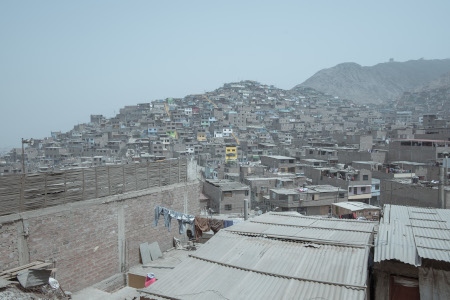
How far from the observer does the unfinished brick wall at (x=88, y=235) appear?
988 centimetres

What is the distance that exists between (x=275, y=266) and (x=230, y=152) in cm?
5228

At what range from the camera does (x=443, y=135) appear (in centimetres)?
4909

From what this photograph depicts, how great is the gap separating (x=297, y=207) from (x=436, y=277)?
864 inches

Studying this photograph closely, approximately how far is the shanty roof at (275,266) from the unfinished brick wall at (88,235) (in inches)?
201

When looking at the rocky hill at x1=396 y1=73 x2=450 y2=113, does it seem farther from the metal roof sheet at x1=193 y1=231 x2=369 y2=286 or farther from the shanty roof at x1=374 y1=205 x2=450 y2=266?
the metal roof sheet at x1=193 y1=231 x2=369 y2=286

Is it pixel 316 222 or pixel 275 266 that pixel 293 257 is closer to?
pixel 275 266

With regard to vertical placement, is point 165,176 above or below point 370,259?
above

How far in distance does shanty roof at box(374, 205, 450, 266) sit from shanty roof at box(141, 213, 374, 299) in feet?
1.33

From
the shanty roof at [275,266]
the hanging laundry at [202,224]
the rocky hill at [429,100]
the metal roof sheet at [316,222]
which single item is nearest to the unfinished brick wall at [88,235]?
the hanging laundry at [202,224]

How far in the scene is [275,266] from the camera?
7.04m

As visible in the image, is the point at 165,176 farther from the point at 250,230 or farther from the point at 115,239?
the point at 250,230

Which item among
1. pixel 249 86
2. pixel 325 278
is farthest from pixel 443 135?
pixel 249 86

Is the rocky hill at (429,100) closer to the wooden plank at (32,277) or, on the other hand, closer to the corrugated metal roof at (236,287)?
the corrugated metal roof at (236,287)

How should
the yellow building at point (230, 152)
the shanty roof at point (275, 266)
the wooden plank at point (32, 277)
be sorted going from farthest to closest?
the yellow building at point (230, 152), the wooden plank at point (32, 277), the shanty roof at point (275, 266)
